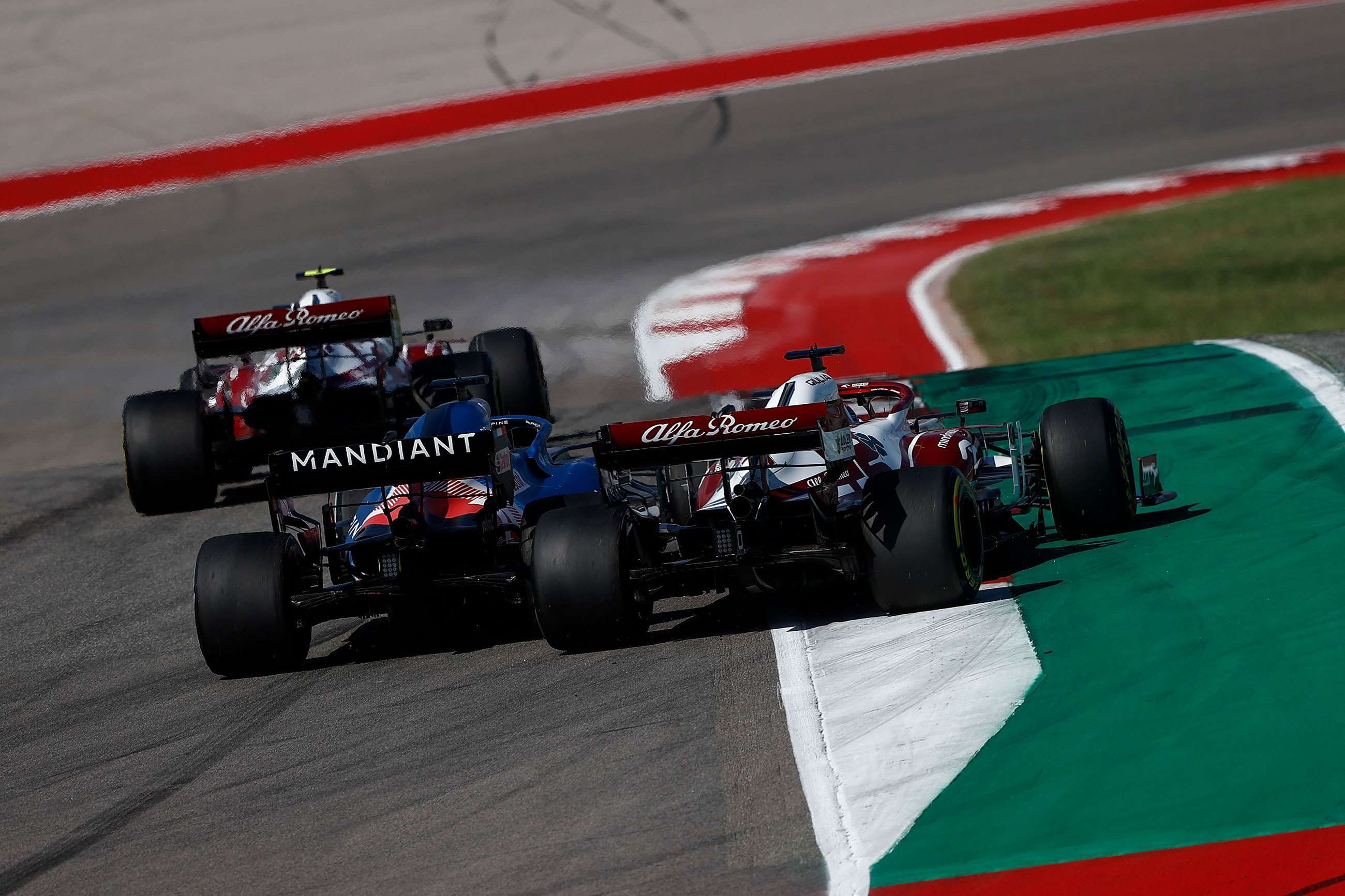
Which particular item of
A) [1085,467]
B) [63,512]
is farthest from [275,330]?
[1085,467]

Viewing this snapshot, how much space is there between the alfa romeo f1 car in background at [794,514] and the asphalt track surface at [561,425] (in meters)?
0.43

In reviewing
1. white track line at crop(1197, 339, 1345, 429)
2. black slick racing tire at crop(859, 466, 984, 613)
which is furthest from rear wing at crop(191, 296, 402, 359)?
white track line at crop(1197, 339, 1345, 429)

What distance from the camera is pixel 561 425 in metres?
17.4

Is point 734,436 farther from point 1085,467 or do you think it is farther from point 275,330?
point 275,330

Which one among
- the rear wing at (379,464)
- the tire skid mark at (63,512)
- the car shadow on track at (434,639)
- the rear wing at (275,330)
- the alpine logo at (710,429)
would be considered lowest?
the tire skid mark at (63,512)

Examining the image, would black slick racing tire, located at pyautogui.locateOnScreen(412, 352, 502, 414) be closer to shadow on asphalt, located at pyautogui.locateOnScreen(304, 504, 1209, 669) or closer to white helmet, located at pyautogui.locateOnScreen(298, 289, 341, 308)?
white helmet, located at pyautogui.locateOnScreen(298, 289, 341, 308)

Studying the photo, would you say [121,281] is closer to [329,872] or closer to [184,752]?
[184,752]

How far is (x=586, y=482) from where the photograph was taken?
452 inches

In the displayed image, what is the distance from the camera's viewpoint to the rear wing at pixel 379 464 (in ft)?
32.3

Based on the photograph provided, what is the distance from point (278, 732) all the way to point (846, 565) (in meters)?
3.05

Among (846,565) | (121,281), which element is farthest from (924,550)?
(121,281)

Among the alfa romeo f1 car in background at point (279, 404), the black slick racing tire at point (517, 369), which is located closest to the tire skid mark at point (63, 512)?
the alfa romeo f1 car in background at point (279, 404)

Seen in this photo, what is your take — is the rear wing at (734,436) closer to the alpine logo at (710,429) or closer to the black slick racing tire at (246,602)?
the alpine logo at (710,429)

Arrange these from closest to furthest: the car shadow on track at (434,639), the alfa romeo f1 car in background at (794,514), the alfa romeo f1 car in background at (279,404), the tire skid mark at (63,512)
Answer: the alfa romeo f1 car in background at (794,514) < the car shadow on track at (434,639) < the alfa romeo f1 car in background at (279,404) < the tire skid mark at (63,512)
